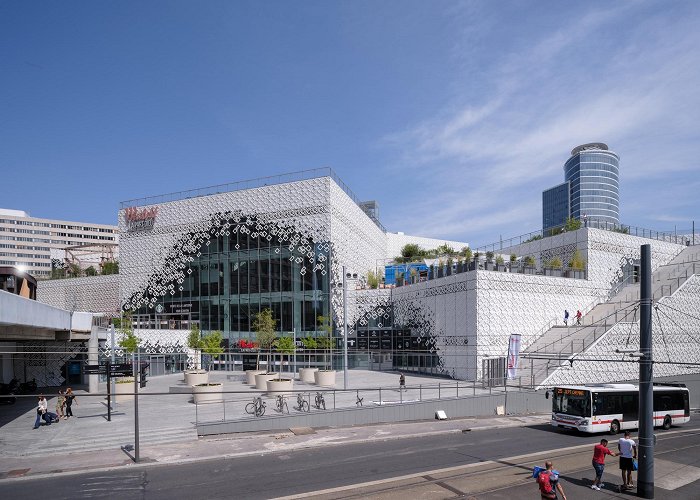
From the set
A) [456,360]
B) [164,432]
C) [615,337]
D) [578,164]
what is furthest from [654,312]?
[578,164]

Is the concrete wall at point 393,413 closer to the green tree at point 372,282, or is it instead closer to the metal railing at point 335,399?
the metal railing at point 335,399

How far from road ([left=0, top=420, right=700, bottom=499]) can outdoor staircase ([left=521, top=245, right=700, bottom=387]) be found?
11.6 metres

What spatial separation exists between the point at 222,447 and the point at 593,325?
27057mm

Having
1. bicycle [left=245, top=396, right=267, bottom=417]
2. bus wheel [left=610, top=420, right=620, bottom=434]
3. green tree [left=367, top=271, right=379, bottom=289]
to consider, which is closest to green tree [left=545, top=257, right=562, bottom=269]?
green tree [left=367, top=271, right=379, bottom=289]

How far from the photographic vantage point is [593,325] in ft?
118

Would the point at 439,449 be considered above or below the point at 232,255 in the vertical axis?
below

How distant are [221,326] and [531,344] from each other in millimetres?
31935

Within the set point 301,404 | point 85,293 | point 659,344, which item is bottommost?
point 301,404

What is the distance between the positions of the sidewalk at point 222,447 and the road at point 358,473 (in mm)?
747

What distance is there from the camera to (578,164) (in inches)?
7830

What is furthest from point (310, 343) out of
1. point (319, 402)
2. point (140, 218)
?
point (140, 218)

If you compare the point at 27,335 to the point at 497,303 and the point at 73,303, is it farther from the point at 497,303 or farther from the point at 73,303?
the point at 73,303

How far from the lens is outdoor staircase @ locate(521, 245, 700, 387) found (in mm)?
35375

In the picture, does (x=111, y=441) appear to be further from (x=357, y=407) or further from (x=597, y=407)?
(x=597, y=407)
